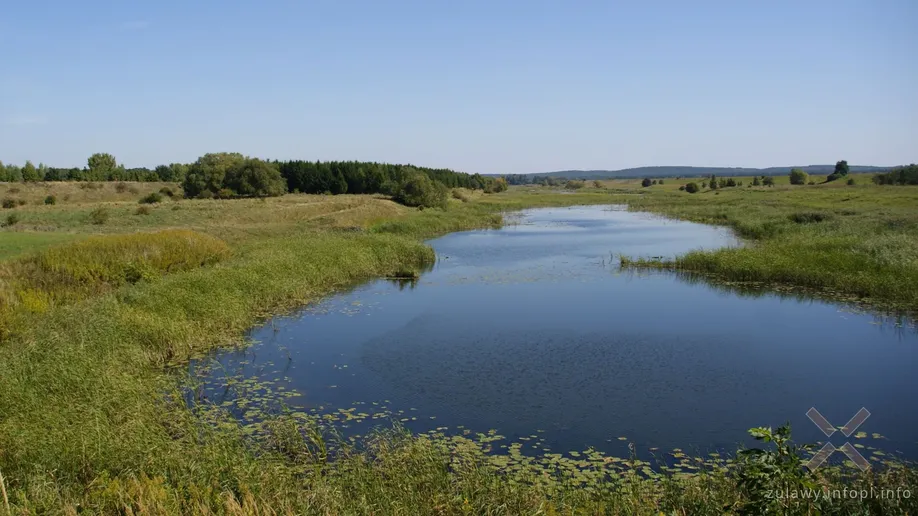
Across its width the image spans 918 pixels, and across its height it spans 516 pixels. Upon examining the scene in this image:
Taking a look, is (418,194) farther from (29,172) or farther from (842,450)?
(29,172)

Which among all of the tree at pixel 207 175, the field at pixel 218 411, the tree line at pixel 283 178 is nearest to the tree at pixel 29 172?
the tree line at pixel 283 178

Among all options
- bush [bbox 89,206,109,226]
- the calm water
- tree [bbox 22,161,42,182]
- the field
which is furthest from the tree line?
the calm water

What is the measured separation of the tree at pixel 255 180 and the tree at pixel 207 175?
1407mm

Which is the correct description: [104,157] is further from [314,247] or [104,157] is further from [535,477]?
[535,477]

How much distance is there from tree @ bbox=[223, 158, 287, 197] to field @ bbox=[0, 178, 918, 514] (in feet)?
87.6

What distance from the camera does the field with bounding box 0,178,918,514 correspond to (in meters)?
6.80

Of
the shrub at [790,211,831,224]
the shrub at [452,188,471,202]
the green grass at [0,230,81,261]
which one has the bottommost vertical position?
the shrub at [790,211,831,224]

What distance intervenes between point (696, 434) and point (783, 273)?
15.5m

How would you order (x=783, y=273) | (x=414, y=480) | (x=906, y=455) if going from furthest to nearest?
(x=783, y=273) < (x=906, y=455) < (x=414, y=480)

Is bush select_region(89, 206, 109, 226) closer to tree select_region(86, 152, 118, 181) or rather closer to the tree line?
the tree line

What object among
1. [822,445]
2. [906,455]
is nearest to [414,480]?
[822,445]

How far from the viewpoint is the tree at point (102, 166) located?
88.9 meters

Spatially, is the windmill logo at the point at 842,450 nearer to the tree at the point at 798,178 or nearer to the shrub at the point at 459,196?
the shrub at the point at 459,196

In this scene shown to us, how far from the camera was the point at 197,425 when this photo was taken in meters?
9.95
